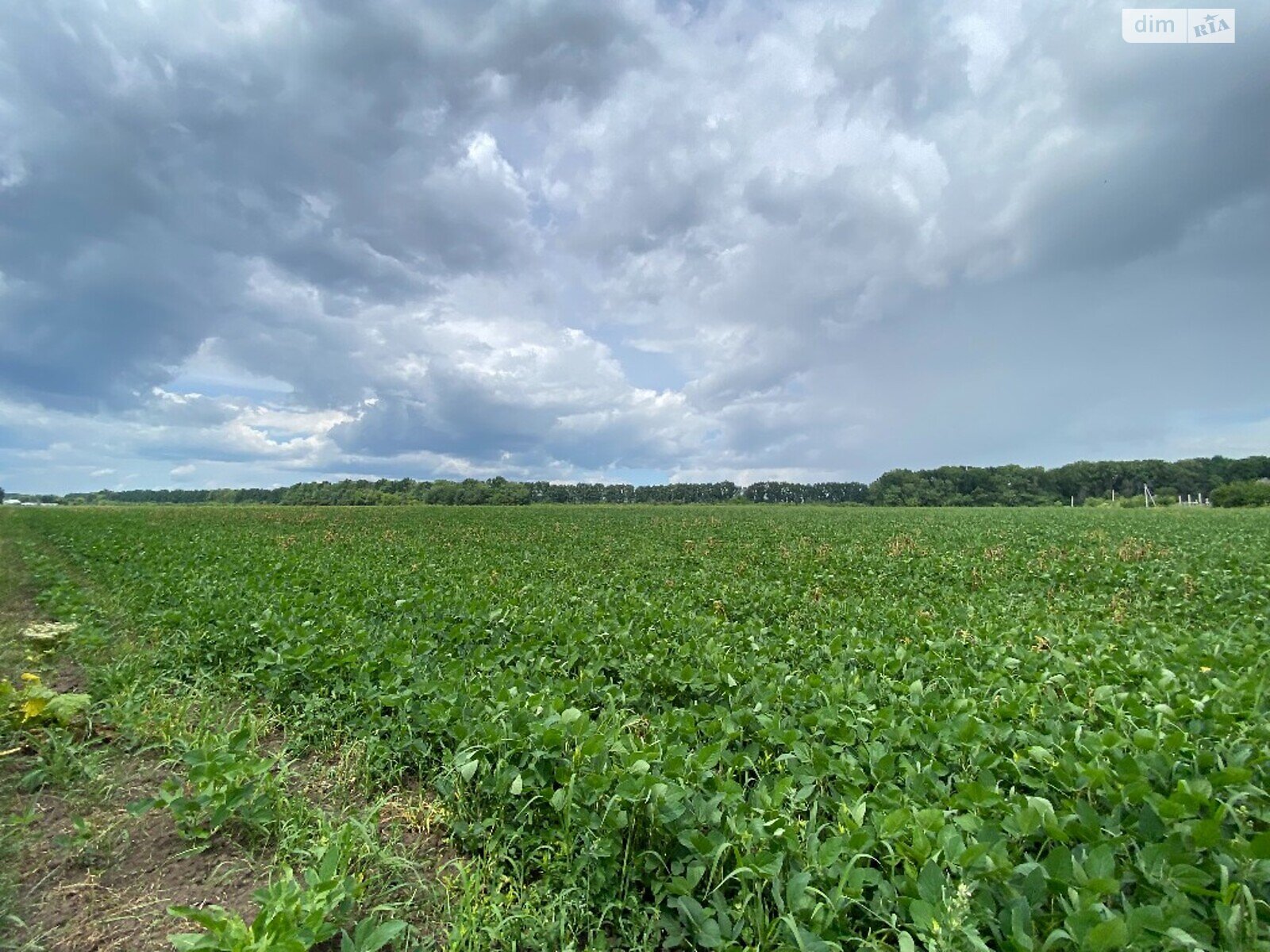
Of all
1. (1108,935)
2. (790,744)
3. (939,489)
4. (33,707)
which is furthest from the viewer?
(939,489)

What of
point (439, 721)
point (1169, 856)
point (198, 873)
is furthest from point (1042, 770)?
point (198, 873)

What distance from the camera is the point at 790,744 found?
3428 millimetres

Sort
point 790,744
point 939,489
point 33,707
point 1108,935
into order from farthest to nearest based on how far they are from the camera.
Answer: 1. point 939,489
2. point 33,707
3. point 790,744
4. point 1108,935

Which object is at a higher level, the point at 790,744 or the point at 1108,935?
the point at 1108,935

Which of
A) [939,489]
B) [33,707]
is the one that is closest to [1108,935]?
[33,707]

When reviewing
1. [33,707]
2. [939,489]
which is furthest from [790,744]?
[939,489]

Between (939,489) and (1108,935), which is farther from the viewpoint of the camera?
(939,489)

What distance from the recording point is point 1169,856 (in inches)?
85.0

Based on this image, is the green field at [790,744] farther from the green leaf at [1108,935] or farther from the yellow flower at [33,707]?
the yellow flower at [33,707]

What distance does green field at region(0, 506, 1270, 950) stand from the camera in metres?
2.18

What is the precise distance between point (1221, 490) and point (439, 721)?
4069 inches

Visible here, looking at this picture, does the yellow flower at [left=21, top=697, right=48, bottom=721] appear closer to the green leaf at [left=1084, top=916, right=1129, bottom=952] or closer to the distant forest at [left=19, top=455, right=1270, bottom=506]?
the green leaf at [left=1084, top=916, right=1129, bottom=952]

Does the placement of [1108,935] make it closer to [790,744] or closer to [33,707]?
[790,744]

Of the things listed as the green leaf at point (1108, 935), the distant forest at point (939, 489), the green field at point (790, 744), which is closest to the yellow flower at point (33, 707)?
the green field at point (790, 744)
